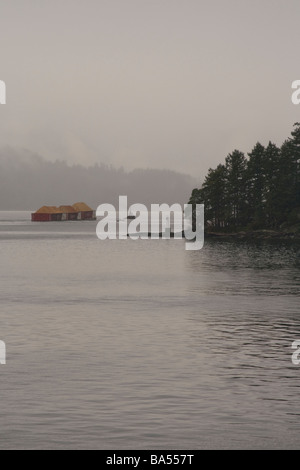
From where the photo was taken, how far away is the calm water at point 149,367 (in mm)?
21906

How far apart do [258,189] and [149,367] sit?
16095 cm

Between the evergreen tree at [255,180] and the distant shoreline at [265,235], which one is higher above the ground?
the evergreen tree at [255,180]

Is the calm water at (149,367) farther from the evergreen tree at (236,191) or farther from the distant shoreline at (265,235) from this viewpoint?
the evergreen tree at (236,191)

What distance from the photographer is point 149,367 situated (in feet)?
Answer: 103

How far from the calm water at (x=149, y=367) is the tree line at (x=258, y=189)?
98.9 m

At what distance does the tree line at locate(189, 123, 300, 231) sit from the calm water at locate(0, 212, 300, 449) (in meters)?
98.9

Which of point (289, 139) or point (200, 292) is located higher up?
point (289, 139)

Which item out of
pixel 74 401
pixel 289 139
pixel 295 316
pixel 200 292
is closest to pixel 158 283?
pixel 200 292

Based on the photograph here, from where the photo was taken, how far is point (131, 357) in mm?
33500


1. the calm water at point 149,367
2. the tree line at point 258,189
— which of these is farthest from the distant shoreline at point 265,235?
the calm water at point 149,367

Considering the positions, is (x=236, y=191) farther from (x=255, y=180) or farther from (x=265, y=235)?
(x=265, y=235)

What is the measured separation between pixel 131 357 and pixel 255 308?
21.0 meters
